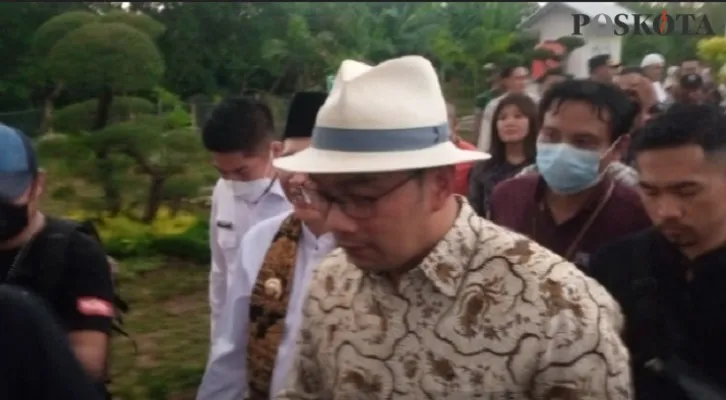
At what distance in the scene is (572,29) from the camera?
6609 mm

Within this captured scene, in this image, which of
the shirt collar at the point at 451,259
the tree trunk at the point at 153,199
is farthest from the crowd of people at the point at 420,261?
the tree trunk at the point at 153,199

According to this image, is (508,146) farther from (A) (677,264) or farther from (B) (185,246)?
(B) (185,246)

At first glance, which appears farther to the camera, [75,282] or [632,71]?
[632,71]

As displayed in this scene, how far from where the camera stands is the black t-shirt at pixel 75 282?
225cm

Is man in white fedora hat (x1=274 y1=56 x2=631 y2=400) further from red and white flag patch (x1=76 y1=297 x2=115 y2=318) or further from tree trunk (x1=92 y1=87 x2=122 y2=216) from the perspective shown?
tree trunk (x1=92 y1=87 x2=122 y2=216)

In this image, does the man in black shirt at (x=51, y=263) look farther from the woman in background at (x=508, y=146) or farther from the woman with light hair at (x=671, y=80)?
the woman with light hair at (x=671, y=80)

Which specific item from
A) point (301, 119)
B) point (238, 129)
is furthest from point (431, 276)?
point (238, 129)

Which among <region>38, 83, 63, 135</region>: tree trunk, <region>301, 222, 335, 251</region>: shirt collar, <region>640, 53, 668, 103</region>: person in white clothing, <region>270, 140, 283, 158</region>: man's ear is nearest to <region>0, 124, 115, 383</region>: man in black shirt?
<region>301, 222, 335, 251</region>: shirt collar

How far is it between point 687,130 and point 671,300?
0.43 meters

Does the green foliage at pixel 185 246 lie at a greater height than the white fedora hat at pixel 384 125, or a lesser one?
lesser

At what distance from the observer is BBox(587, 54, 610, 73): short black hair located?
7.29m

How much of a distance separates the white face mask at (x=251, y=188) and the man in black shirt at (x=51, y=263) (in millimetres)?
1276

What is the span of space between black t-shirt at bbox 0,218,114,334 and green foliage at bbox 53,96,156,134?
6358mm

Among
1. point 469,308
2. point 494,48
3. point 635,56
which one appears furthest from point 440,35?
point 469,308
